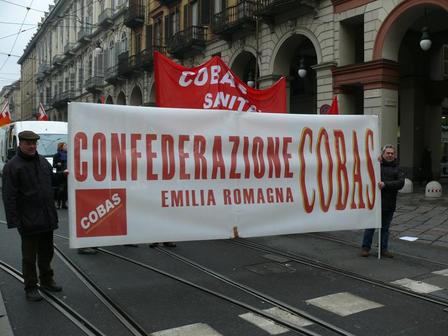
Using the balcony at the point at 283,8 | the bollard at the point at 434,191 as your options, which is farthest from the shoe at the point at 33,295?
the balcony at the point at 283,8

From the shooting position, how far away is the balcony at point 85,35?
48.2 metres

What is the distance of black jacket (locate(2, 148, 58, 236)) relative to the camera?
5.16 meters

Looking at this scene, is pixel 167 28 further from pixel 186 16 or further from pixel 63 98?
pixel 63 98

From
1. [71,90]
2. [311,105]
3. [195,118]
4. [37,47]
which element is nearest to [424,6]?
[311,105]

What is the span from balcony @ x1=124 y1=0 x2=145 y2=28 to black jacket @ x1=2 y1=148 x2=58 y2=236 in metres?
32.5

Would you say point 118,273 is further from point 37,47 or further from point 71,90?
point 37,47

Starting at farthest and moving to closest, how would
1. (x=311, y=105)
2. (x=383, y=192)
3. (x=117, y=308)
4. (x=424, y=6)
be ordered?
(x=311, y=105) → (x=424, y=6) → (x=383, y=192) → (x=117, y=308)

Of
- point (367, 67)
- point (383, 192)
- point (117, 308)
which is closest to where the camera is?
point (117, 308)

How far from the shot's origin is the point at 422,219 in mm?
11336

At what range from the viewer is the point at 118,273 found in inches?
252

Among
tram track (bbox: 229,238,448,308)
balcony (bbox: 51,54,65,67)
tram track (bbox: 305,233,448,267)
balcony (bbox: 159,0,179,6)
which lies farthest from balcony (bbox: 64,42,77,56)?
tram track (bbox: 229,238,448,308)

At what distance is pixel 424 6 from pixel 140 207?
1410 cm

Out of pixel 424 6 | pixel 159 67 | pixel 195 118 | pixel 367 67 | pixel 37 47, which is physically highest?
pixel 37 47

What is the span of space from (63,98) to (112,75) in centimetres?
1734
